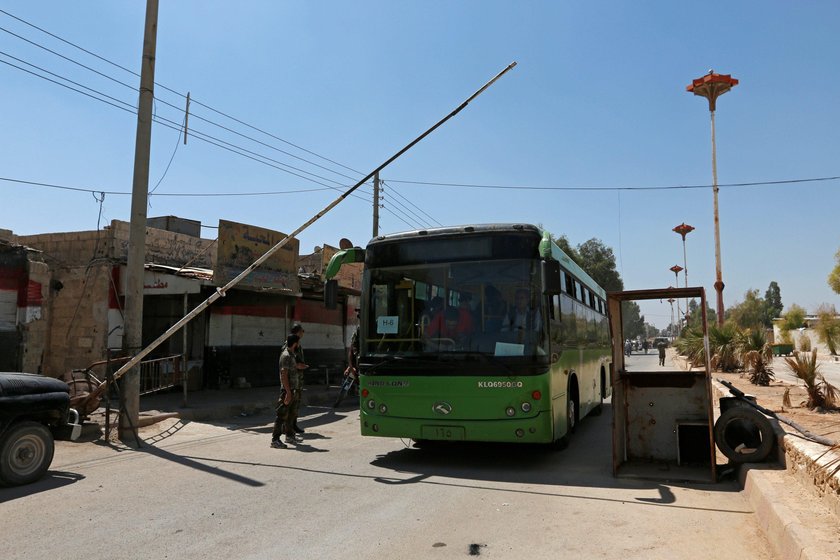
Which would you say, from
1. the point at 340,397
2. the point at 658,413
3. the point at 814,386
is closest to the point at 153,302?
the point at 340,397

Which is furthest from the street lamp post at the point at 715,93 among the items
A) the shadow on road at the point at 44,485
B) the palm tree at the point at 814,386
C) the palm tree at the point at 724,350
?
the shadow on road at the point at 44,485

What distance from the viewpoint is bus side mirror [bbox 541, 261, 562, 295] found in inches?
278

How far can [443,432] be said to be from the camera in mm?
7703

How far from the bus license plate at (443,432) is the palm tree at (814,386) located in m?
7.24

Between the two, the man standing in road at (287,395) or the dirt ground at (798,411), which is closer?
the dirt ground at (798,411)

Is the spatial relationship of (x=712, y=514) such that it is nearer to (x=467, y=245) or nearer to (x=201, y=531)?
(x=467, y=245)

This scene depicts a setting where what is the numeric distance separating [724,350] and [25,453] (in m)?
22.0

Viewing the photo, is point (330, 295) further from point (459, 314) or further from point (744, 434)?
point (744, 434)

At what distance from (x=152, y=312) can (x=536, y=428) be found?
1335cm

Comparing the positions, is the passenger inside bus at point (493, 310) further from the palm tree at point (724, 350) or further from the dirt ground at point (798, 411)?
the palm tree at point (724, 350)

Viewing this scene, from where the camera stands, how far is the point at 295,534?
5.03 meters

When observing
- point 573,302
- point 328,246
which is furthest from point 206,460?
point 328,246

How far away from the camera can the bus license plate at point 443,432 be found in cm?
762

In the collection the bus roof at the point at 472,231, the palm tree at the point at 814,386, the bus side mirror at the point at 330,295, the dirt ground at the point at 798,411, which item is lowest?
the dirt ground at the point at 798,411
